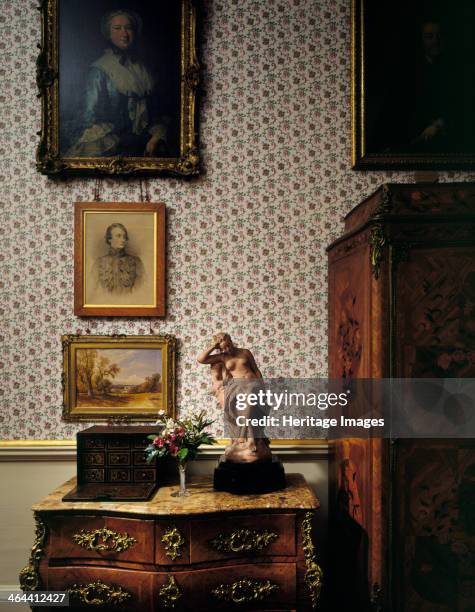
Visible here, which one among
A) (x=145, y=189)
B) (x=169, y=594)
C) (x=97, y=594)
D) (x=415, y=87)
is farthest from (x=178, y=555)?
(x=415, y=87)

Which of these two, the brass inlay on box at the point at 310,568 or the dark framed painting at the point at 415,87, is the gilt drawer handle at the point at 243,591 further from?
the dark framed painting at the point at 415,87

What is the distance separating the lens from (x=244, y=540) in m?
2.67

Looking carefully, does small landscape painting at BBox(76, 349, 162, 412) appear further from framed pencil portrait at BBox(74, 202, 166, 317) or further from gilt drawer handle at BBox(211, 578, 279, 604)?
gilt drawer handle at BBox(211, 578, 279, 604)

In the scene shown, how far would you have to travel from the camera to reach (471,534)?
2.42 meters

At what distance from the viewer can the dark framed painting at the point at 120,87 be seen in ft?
11.3

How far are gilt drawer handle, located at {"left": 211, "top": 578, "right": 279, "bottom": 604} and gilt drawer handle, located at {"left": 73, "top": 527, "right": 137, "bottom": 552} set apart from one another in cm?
55

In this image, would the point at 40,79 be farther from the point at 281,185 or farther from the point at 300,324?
the point at 300,324

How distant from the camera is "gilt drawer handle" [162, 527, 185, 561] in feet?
8.55

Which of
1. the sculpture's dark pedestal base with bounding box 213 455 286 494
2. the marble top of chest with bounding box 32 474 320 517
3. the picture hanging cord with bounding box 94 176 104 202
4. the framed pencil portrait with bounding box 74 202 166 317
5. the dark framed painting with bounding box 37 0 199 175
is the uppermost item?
the dark framed painting with bounding box 37 0 199 175

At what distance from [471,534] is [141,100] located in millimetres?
3440

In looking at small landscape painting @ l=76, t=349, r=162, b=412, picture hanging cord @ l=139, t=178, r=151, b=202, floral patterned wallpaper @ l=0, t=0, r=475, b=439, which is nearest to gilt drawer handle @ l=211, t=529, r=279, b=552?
floral patterned wallpaper @ l=0, t=0, r=475, b=439

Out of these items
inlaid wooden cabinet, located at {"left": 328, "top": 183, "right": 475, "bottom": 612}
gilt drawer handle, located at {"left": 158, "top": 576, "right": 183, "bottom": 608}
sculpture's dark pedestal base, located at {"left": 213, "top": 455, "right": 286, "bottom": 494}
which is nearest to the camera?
inlaid wooden cabinet, located at {"left": 328, "top": 183, "right": 475, "bottom": 612}

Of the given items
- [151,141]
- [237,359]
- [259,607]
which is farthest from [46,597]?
[151,141]

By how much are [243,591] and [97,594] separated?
82 centimetres
